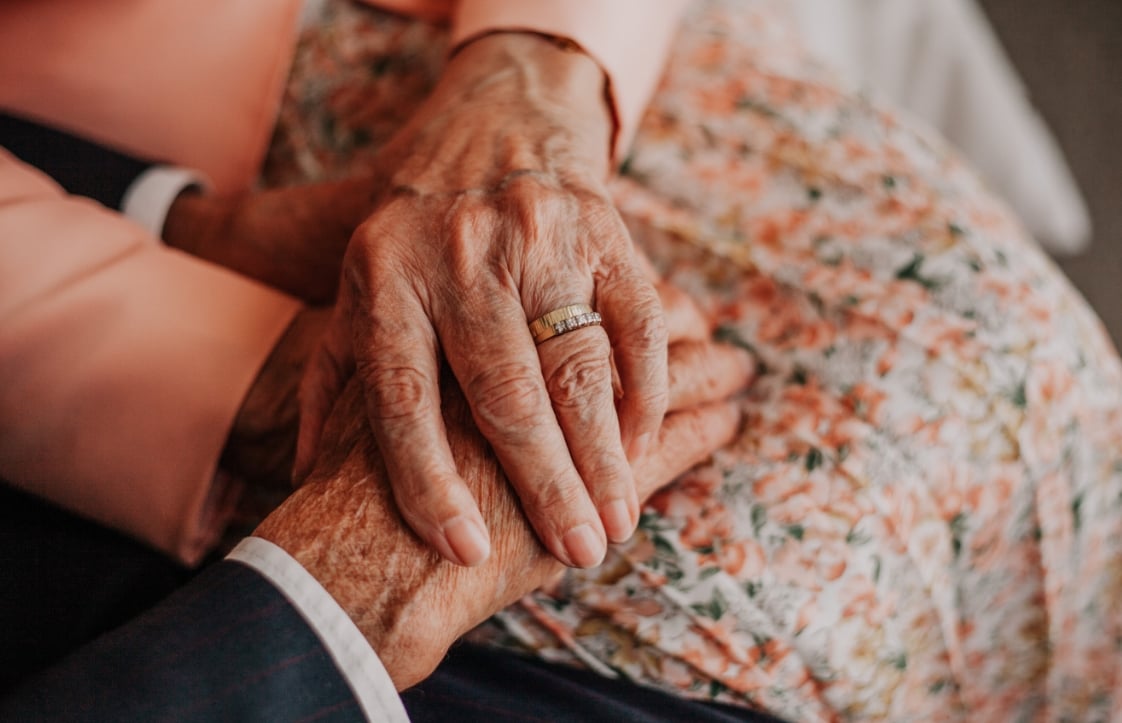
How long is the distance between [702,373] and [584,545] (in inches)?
9.8

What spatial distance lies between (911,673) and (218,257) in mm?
918

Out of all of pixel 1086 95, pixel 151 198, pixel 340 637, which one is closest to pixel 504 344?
pixel 340 637

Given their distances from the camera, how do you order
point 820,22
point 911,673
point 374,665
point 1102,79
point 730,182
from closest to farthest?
point 374,665 < point 911,673 < point 730,182 < point 820,22 < point 1102,79

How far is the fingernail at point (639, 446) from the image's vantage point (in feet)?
2.35

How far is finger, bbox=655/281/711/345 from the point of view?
2.73ft

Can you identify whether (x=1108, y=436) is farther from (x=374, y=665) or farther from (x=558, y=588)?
(x=374, y=665)

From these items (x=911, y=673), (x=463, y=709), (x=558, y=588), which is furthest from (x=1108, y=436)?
(x=463, y=709)

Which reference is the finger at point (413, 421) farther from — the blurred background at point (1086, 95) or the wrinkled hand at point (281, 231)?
the blurred background at point (1086, 95)

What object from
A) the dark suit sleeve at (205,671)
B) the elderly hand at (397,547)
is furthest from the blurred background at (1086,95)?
the dark suit sleeve at (205,671)

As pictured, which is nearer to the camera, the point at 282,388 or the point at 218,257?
the point at 282,388

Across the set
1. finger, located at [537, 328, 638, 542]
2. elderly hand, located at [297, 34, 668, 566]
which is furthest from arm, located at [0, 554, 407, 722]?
finger, located at [537, 328, 638, 542]

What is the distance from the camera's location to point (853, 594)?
0.77m

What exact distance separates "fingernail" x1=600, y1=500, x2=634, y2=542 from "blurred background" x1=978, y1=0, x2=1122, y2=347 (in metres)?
1.66

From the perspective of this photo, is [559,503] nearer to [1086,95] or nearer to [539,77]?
[539,77]
